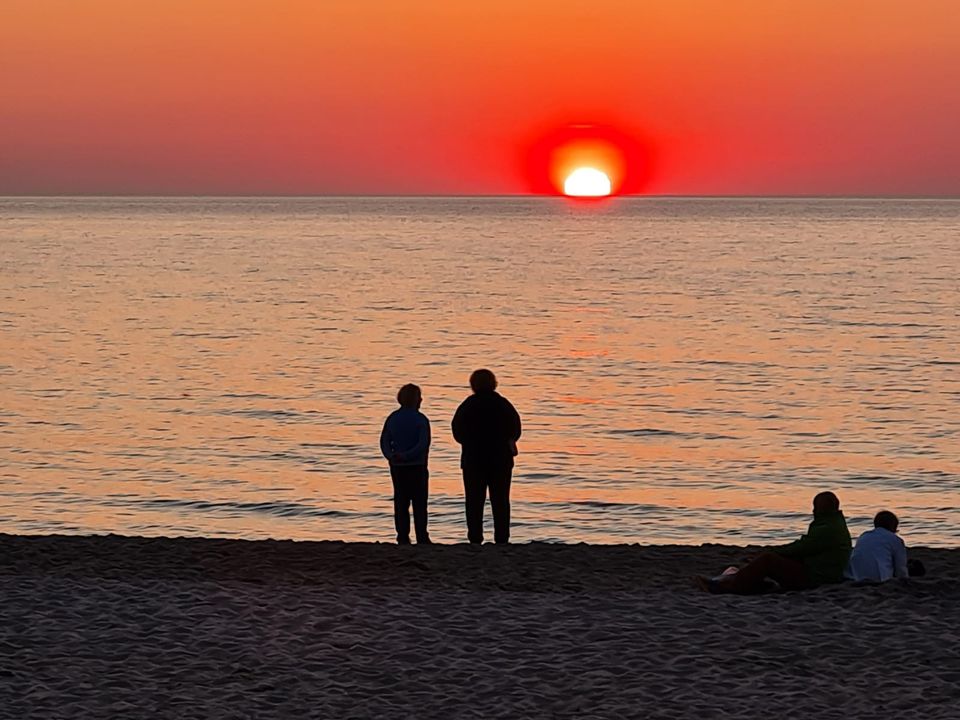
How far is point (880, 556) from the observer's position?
43.0ft

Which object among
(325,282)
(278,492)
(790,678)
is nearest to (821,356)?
(278,492)

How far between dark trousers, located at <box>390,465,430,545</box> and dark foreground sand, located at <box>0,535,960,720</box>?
1283 millimetres

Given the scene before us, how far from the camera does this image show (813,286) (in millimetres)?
90438

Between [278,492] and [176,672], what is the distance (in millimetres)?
15039

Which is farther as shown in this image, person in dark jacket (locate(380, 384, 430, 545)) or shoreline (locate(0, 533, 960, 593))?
person in dark jacket (locate(380, 384, 430, 545))

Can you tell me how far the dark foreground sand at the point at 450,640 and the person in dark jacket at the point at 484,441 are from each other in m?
1.29

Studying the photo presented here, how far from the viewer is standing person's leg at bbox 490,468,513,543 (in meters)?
15.8

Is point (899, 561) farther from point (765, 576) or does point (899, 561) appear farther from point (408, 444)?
point (408, 444)

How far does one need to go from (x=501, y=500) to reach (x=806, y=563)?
3806mm

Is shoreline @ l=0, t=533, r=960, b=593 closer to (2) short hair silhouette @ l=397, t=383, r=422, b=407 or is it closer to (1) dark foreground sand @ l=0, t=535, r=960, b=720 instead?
(1) dark foreground sand @ l=0, t=535, r=960, b=720

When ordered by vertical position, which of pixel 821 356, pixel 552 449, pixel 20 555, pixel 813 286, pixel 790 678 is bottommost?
pixel 790 678

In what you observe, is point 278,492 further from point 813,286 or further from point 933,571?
point 813,286

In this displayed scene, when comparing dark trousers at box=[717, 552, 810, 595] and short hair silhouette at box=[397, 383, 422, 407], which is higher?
short hair silhouette at box=[397, 383, 422, 407]

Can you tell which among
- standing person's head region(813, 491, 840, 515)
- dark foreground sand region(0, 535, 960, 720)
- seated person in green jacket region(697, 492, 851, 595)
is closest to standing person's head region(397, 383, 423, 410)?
dark foreground sand region(0, 535, 960, 720)
